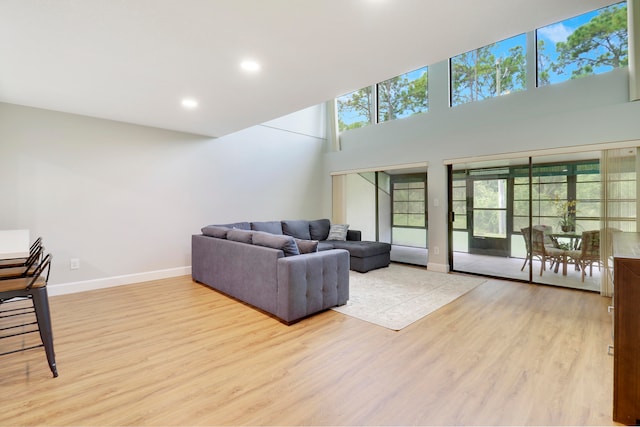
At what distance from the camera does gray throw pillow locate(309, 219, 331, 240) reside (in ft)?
20.3

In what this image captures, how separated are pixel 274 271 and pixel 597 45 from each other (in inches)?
206

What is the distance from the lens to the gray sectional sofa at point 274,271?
2.99m

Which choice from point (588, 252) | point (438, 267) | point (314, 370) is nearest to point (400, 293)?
point (438, 267)

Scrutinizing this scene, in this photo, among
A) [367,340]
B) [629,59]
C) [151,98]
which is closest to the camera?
[367,340]

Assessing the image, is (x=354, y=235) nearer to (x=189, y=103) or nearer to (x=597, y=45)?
(x=189, y=103)

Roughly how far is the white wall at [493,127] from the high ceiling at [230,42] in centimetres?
265

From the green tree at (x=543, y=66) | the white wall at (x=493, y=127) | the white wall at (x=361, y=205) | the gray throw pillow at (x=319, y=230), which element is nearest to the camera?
the white wall at (x=493, y=127)

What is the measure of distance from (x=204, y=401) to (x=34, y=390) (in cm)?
117

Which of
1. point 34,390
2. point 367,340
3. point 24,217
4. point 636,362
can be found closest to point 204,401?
point 34,390

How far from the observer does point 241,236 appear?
12.4 feet

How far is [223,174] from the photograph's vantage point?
5.59 m

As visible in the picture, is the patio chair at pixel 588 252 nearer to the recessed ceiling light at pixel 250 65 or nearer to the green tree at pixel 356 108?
the green tree at pixel 356 108

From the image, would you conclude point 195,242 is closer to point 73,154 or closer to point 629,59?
point 73,154

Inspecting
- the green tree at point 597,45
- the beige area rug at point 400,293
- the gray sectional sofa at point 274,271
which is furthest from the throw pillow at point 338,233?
the green tree at point 597,45
